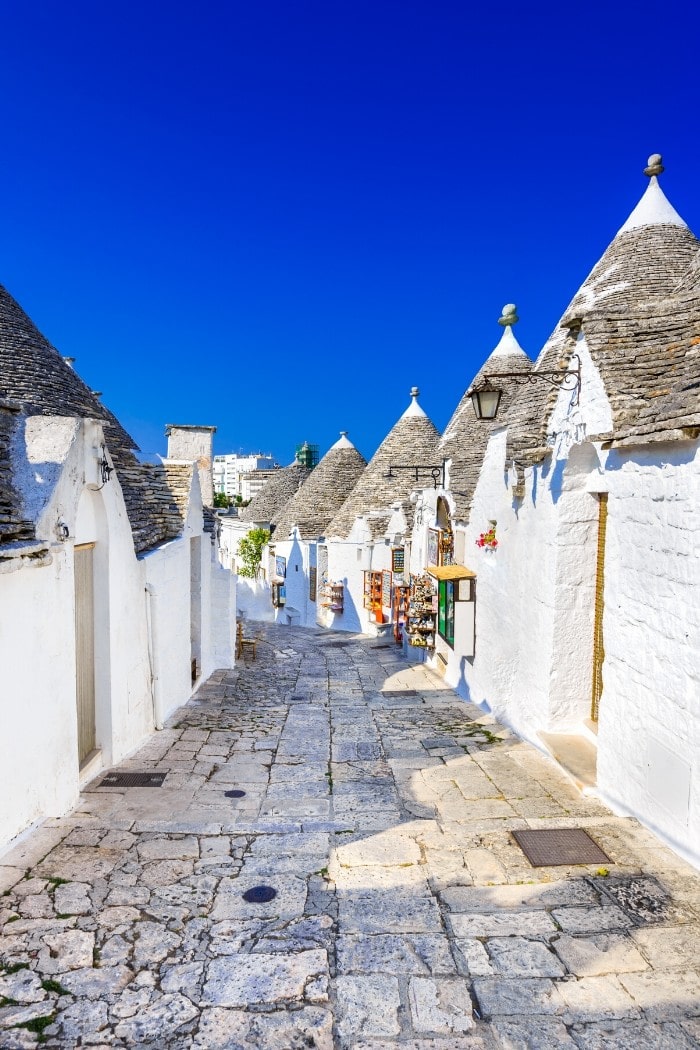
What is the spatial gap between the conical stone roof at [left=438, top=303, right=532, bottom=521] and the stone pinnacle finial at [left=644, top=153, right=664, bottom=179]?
317 cm

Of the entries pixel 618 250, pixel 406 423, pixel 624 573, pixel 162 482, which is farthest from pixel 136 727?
pixel 406 423

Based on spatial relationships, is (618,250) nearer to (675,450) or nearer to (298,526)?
(675,450)

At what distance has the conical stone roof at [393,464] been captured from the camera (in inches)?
801

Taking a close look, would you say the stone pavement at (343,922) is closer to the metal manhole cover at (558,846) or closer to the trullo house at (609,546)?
the metal manhole cover at (558,846)

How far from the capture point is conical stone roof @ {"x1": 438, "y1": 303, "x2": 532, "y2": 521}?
11.1 m

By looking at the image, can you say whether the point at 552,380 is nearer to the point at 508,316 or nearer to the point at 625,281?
the point at 625,281

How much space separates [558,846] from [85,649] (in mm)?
4180

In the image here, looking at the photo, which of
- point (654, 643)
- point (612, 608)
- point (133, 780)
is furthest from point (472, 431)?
point (133, 780)

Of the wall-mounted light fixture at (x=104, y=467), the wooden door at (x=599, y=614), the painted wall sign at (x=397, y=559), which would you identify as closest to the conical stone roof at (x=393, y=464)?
the painted wall sign at (x=397, y=559)

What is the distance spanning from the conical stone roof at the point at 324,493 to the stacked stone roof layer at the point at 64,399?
13.7 m

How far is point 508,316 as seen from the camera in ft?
52.3

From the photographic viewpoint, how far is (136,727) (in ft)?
22.1

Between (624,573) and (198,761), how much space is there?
13.9 ft

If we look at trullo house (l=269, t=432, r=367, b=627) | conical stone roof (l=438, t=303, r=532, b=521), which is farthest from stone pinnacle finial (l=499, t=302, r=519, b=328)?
trullo house (l=269, t=432, r=367, b=627)
